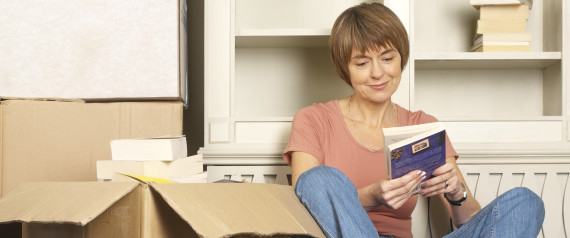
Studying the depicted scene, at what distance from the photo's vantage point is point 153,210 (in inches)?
30.0

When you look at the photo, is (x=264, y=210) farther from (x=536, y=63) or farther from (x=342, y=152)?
(x=536, y=63)

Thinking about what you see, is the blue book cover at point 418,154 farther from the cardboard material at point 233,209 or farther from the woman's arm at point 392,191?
the cardboard material at point 233,209

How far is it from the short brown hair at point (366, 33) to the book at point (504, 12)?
424 mm

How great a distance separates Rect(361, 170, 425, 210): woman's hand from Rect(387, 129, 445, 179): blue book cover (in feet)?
0.04

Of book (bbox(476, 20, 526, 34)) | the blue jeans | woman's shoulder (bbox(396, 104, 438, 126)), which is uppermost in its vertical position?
book (bbox(476, 20, 526, 34))

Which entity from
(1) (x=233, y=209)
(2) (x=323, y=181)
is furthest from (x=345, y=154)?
(1) (x=233, y=209)

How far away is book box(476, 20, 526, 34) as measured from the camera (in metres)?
1.75

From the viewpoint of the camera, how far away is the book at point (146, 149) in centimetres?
114

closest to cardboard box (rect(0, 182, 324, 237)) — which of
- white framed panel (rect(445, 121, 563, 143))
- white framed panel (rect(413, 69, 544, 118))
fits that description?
white framed panel (rect(445, 121, 563, 143))

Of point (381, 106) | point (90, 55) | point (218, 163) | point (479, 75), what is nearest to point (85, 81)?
point (90, 55)

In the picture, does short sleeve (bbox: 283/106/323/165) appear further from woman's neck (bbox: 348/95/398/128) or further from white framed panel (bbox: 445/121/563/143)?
white framed panel (bbox: 445/121/563/143)

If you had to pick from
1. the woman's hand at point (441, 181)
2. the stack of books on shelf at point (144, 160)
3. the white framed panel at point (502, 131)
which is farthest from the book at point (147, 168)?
the white framed panel at point (502, 131)

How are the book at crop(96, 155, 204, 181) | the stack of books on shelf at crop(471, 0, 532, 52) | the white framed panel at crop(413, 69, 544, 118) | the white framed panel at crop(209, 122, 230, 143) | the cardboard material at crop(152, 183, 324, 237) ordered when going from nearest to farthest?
the cardboard material at crop(152, 183, 324, 237)
the book at crop(96, 155, 204, 181)
the white framed panel at crop(209, 122, 230, 143)
the stack of books on shelf at crop(471, 0, 532, 52)
the white framed panel at crop(413, 69, 544, 118)

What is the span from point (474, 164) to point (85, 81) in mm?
1079
